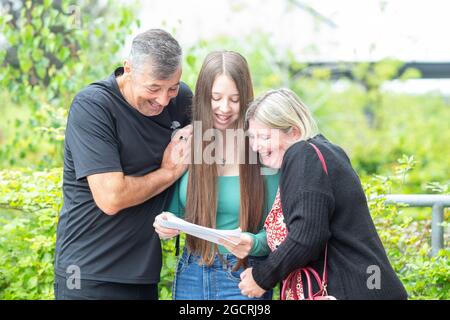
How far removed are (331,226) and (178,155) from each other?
0.80 meters

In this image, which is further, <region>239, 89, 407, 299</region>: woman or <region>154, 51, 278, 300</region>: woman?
<region>154, 51, 278, 300</region>: woman

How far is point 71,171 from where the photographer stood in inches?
117

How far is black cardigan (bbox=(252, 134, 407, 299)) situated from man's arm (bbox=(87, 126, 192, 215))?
1.86ft

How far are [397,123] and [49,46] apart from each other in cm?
875

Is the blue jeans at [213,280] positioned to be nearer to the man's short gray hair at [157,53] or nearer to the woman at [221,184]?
the woman at [221,184]

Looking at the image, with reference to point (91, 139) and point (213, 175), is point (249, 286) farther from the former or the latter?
point (91, 139)

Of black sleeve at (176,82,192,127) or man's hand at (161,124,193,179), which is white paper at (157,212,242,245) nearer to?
man's hand at (161,124,193,179)

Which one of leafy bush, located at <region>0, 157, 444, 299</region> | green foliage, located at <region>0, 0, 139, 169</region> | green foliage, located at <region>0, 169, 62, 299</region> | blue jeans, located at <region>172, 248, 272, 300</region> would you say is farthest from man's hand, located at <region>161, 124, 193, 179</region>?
green foliage, located at <region>0, 0, 139, 169</region>

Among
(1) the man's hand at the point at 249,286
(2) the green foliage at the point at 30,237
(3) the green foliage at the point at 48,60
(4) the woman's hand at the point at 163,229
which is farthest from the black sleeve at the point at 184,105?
(3) the green foliage at the point at 48,60

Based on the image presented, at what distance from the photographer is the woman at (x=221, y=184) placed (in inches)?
118

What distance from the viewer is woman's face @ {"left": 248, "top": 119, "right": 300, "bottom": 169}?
2.79m

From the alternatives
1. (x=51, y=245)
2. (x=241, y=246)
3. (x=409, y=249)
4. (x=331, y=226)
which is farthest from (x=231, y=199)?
(x=409, y=249)

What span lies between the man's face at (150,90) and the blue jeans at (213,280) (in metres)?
0.68

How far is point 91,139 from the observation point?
9.29ft
